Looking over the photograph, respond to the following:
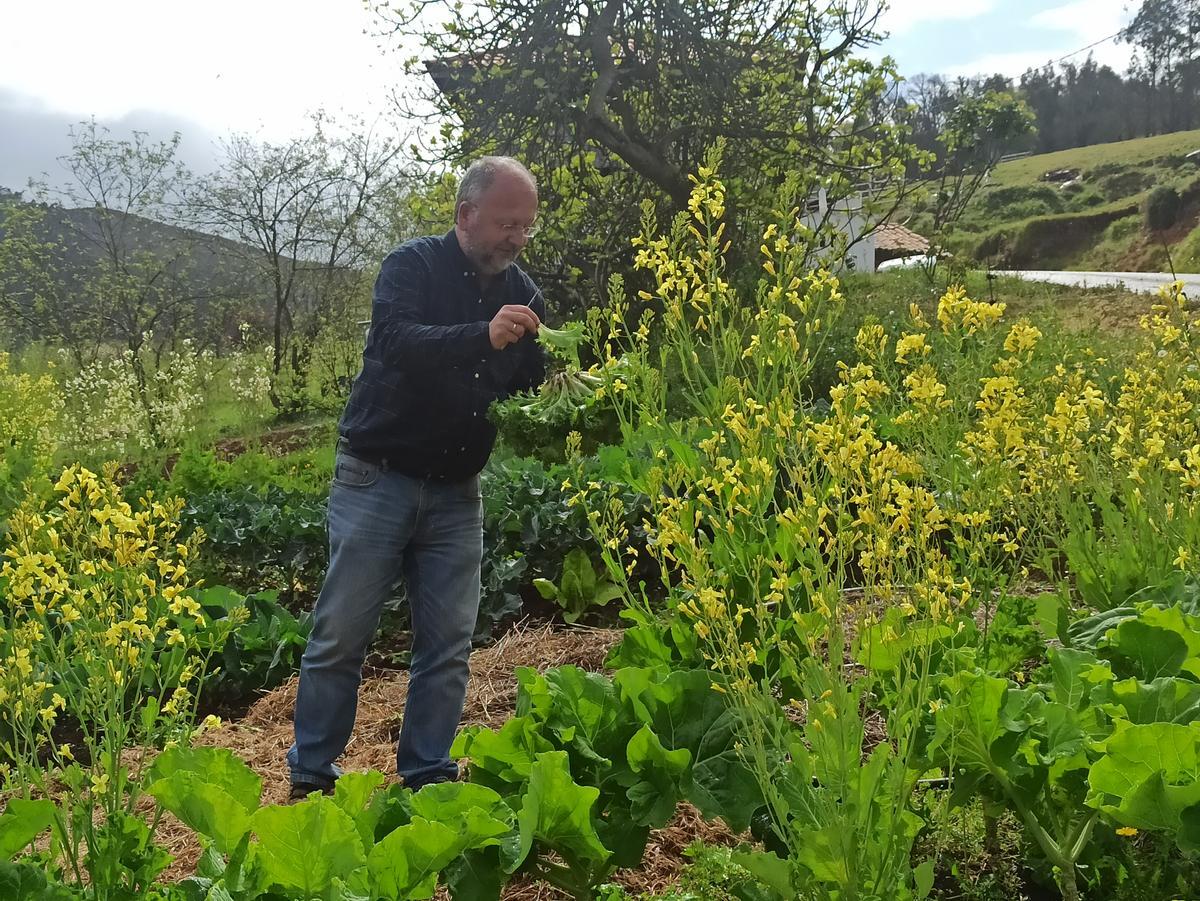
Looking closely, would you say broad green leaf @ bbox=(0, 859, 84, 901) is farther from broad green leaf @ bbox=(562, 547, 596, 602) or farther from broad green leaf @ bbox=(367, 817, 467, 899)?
broad green leaf @ bbox=(562, 547, 596, 602)

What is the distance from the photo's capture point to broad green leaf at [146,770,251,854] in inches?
61.8

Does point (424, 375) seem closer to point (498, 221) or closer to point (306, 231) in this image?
point (498, 221)

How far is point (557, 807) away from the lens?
5.30 ft

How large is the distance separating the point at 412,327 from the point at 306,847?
151cm

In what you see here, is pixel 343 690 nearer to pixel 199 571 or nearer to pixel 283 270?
pixel 199 571

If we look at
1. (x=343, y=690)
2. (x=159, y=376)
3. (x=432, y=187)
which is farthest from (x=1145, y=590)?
(x=159, y=376)

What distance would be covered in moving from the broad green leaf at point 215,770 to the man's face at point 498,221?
163 cm

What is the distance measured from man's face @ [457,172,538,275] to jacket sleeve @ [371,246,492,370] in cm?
17

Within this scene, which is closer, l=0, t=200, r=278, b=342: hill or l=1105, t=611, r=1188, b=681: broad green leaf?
l=1105, t=611, r=1188, b=681: broad green leaf

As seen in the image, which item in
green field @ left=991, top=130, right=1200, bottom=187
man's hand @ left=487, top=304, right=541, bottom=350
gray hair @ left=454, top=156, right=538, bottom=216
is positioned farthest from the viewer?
green field @ left=991, top=130, right=1200, bottom=187

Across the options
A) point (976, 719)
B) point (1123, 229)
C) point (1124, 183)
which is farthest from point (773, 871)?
point (1124, 183)

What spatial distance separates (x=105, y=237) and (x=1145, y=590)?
15178mm

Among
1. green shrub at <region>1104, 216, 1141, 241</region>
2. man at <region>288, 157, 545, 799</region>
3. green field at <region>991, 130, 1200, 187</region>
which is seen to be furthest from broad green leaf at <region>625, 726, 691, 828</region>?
green field at <region>991, 130, 1200, 187</region>

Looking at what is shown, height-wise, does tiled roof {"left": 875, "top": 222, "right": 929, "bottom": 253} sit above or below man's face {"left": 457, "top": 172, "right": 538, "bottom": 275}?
above
